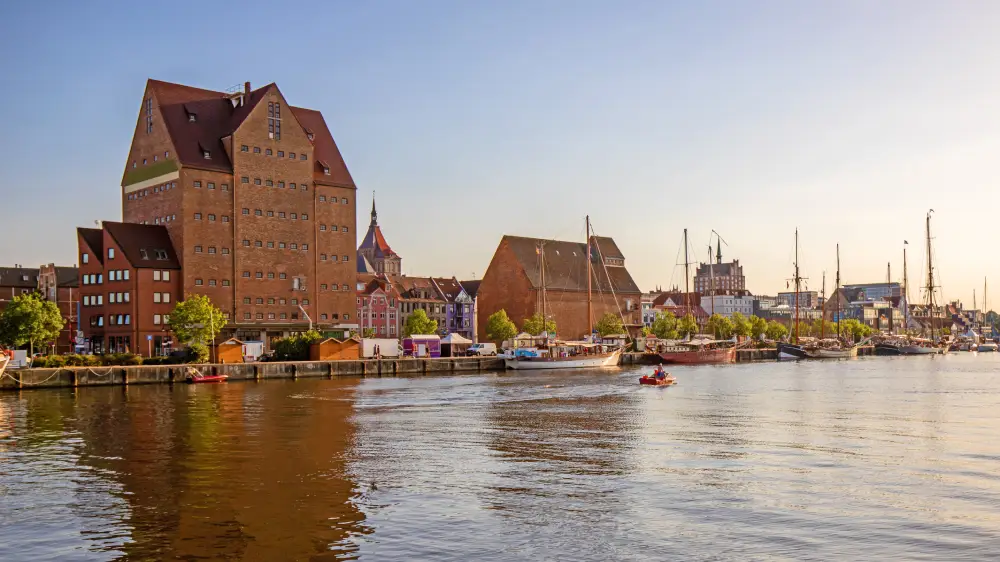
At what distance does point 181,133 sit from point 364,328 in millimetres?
68968

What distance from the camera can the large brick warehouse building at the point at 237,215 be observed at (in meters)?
116

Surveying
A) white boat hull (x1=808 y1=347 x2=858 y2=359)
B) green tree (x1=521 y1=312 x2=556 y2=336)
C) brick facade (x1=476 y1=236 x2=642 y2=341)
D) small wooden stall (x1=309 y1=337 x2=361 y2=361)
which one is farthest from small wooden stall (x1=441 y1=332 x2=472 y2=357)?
white boat hull (x1=808 y1=347 x2=858 y2=359)

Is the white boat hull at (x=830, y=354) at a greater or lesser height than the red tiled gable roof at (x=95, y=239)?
lesser

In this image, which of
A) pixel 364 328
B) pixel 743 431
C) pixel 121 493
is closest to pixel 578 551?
pixel 121 493

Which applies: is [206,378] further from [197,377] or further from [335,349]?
[335,349]

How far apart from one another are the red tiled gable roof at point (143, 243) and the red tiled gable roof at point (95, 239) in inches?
148

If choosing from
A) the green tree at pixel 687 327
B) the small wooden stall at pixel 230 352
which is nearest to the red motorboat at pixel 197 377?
the small wooden stall at pixel 230 352

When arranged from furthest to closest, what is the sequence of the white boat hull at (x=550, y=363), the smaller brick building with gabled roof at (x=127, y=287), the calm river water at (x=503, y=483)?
1. the white boat hull at (x=550, y=363)
2. the smaller brick building with gabled roof at (x=127, y=287)
3. the calm river water at (x=503, y=483)

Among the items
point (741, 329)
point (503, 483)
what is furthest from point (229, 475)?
point (741, 329)

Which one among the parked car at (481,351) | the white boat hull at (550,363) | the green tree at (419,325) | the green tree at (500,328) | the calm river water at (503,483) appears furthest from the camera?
the green tree at (419,325)

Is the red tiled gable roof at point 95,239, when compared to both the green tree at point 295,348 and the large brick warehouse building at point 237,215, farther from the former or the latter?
the green tree at point 295,348

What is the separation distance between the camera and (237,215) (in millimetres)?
120625

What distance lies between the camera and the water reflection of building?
2134 cm

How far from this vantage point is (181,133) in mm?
120938
